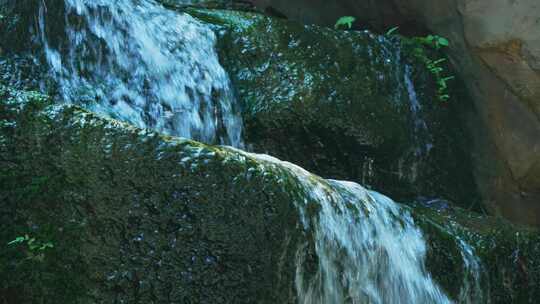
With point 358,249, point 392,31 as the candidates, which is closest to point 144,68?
point 358,249

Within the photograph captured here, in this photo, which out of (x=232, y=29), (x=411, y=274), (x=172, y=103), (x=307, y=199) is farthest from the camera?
(x=232, y=29)

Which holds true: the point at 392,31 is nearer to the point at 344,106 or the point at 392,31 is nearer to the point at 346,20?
the point at 346,20

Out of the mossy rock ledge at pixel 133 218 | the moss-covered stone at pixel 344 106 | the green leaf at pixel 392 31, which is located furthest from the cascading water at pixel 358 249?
the green leaf at pixel 392 31

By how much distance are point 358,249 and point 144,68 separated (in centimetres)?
160

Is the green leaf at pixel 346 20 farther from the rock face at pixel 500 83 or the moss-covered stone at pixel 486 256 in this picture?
the moss-covered stone at pixel 486 256

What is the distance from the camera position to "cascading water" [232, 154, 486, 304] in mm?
2910

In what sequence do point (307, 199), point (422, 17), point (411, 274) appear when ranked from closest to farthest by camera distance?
point (307, 199) → point (411, 274) → point (422, 17)

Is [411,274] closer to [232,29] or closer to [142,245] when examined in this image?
[142,245]

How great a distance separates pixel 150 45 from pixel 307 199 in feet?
5.79

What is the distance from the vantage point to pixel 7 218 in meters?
2.70

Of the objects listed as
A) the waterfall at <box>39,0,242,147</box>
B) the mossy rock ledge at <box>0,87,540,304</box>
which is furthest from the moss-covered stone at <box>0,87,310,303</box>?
the waterfall at <box>39,0,242,147</box>

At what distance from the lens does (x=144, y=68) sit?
422 cm

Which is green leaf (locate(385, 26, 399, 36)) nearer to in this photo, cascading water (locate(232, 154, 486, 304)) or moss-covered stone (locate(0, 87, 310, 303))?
cascading water (locate(232, 154, 486, 304))

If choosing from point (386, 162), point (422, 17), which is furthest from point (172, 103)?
point (422, 17)
